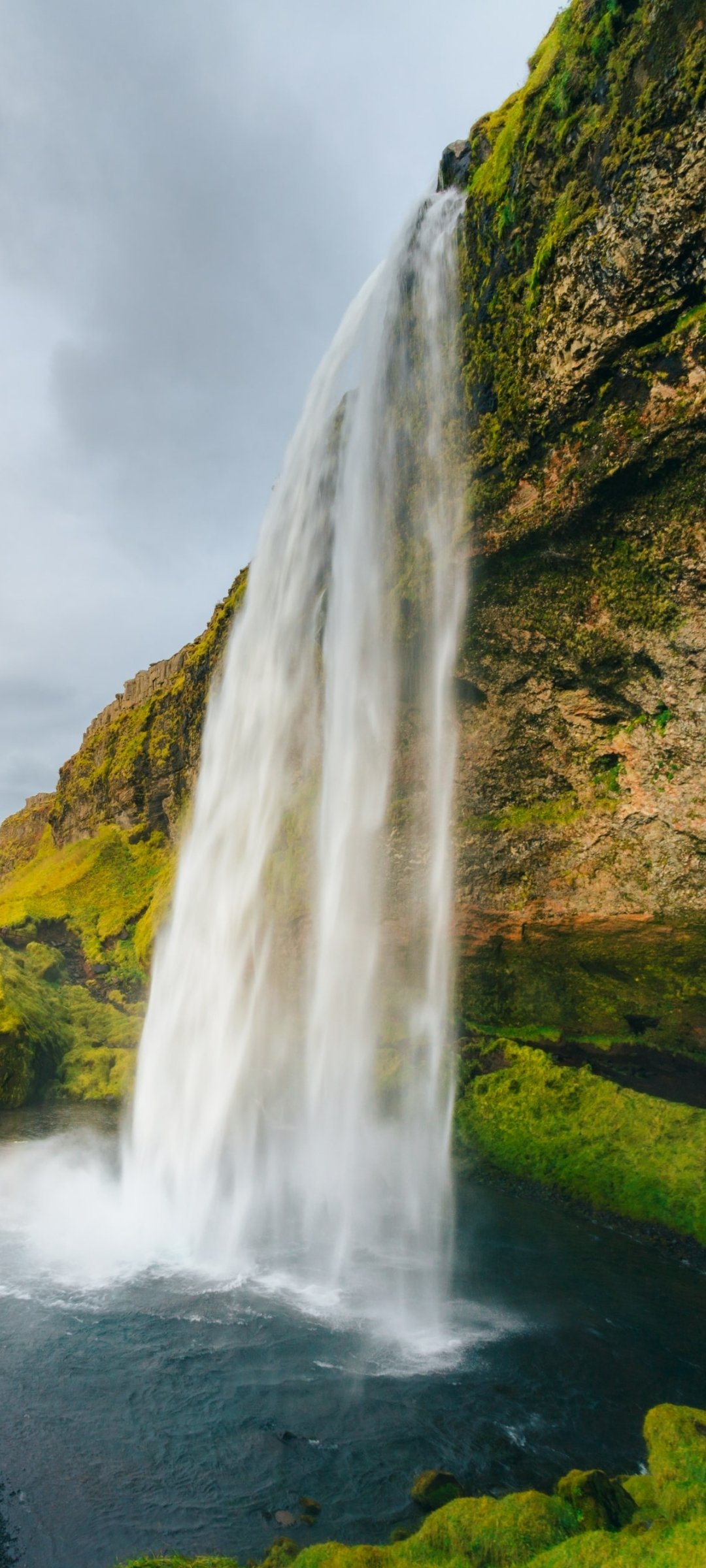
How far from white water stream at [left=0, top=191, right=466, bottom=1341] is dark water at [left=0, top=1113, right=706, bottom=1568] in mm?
1704

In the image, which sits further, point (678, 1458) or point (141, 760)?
point (141, 760)

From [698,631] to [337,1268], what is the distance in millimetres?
11801

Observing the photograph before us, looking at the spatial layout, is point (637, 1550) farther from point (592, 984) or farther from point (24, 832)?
point (24, 832)

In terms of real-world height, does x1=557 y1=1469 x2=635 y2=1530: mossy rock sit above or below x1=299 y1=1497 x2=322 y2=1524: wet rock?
above

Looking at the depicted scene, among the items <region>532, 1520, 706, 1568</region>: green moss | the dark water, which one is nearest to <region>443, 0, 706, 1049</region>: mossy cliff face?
the dark water

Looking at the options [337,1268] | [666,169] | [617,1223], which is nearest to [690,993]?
[617,1223]

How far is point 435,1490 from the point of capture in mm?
6590

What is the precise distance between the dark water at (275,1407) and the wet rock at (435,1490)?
177mm

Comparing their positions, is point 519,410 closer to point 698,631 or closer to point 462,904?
point 698,631

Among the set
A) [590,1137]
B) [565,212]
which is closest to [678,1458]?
[590,1137]

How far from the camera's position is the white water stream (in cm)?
→ 1406

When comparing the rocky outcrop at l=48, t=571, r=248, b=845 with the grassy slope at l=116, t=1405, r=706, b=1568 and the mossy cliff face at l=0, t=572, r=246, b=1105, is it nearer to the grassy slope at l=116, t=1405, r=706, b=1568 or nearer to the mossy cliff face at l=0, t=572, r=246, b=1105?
the mossy cliff face at l=0, t=572, r=246, b=1105

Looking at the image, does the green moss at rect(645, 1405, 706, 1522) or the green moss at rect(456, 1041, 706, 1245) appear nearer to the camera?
the green moss at rect(645, 1405, 706, 1522)

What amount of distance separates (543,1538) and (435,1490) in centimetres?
175
